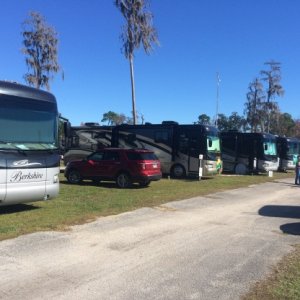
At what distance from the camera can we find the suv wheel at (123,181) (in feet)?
67.6

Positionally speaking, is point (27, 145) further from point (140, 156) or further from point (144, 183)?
point (144, 183)

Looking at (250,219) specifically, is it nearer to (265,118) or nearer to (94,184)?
(94,184)

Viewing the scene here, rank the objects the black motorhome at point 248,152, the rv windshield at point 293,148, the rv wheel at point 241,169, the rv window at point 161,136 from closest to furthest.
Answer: the rv window at point 161,136
the black motorhome at point 248,152
the rv wheel at point 241,169
the rv windshield at point 293,148

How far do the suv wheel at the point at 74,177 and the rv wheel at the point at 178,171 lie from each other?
689 centimetres

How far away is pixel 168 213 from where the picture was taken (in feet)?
42.7

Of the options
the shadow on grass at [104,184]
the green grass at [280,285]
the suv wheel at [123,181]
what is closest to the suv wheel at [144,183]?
the shadow on grass at [104,184]

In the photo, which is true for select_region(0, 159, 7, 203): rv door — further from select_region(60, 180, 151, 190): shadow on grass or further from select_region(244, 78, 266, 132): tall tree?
select_region(244, 78, 266, 132): tall tree

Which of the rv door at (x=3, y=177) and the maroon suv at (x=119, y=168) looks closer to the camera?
the rv door at (x=3, y=177)

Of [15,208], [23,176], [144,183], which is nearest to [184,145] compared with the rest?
[144,183]

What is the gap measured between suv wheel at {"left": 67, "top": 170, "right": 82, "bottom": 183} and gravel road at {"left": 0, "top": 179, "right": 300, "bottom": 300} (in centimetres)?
956

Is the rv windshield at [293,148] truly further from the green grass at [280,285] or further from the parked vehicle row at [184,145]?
the green grass at [280,285]

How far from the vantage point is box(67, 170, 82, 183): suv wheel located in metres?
22.0

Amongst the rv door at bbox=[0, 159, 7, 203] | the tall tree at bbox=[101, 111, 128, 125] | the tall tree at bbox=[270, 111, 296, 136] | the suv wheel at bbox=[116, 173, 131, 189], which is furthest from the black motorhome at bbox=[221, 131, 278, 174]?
the tall tree at bbox=[101, 111, 128, 125]

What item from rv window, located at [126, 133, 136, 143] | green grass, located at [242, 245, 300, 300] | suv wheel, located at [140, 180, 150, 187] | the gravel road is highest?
rv window, located at [126, 133, 136, 143]
